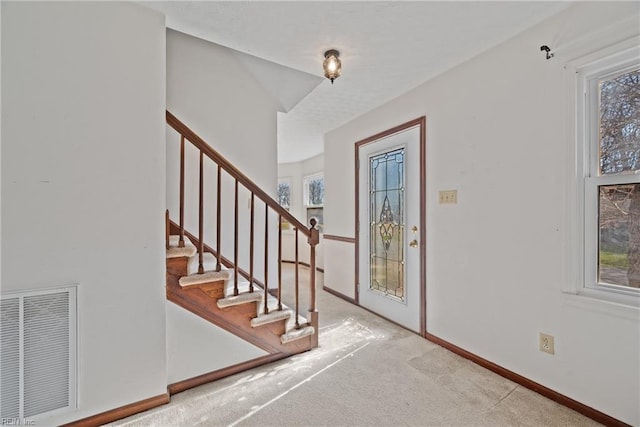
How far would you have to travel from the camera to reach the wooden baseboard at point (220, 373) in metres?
1.82

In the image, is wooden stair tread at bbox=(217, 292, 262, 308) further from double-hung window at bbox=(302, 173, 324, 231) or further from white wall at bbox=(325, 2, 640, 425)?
double-hung window at bbox=(302, 173, 324, 231)

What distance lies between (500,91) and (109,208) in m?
2.56

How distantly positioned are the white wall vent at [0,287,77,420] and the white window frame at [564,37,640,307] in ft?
8.97

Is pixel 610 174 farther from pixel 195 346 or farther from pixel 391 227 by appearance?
pixel 195 346

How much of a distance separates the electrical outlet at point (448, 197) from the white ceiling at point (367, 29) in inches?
39.5

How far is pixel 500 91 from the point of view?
6.67 feet

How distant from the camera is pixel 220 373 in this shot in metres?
1.96

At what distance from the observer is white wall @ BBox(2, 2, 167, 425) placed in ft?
4.50

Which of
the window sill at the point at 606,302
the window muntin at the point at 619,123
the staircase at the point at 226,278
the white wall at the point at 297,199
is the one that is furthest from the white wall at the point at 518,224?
the white wall at the point at 297,199

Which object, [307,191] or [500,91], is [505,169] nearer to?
[500,91]

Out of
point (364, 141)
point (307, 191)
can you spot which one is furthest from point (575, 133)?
point (307, 191)

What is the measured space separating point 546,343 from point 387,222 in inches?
65.0

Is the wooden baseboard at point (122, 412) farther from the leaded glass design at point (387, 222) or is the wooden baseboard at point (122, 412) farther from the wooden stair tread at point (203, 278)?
the leaded glass design at point (387, 222)

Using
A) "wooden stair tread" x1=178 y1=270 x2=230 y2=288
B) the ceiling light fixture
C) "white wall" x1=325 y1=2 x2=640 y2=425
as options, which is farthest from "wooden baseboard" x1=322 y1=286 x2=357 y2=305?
the ceiling light fixture
